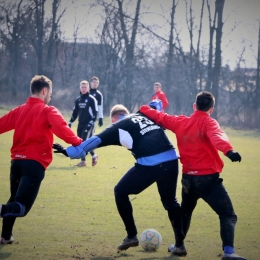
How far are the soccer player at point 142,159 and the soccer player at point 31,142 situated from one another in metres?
0.19

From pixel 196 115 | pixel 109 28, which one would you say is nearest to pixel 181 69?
pixel 109 28

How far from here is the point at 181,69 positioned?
4134 centimetres

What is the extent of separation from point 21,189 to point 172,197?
1.70 metres

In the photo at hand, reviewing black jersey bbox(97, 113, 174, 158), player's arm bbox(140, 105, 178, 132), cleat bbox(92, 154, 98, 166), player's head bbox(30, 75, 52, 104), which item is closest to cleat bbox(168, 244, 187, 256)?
black jersey bbox(97, 113, 174, 158)

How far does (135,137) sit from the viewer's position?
6234 millimetres

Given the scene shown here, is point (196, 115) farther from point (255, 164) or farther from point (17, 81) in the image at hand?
point (17, 81)

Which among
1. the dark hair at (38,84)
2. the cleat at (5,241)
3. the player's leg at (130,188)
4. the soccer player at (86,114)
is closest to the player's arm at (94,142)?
the player's leg at (130,188)

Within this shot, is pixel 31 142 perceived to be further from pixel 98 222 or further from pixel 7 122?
pixel 98 222

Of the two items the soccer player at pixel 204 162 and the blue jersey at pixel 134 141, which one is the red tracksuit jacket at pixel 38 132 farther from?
the soccer player at pixel 204 162

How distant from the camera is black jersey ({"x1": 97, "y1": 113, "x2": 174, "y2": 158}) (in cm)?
621

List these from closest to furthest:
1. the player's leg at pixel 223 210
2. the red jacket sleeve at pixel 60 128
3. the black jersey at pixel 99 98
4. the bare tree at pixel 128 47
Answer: the player's leg at pixel 223 210, the red jacket sleeve at pixel 60 128, the black jersey at pixel 99 98, the bare tree at pixel 128 47

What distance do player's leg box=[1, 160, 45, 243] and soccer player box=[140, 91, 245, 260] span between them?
154 centimetres

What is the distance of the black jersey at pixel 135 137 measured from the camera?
6.21 meters

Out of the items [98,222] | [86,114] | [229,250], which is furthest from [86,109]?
[229,250]
